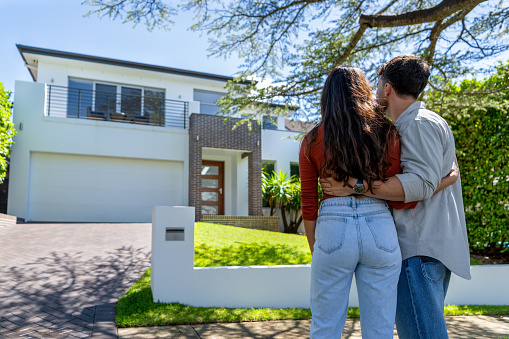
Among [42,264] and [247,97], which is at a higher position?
[247,97]

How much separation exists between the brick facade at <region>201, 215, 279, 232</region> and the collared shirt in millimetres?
11699

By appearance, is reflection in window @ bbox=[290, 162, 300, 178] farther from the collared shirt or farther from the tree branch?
the collared shirt

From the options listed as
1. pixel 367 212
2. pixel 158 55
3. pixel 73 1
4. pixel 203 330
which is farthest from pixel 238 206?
pixel 367 212

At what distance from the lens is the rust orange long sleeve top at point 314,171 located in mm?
1804

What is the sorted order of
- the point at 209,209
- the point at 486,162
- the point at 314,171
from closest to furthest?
the point at 314,171 < the point at 486,162 < the point at 209,209

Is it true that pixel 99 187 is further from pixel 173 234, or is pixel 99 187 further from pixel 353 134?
pixel 353 134

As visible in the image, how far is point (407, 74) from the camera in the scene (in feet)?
6.11

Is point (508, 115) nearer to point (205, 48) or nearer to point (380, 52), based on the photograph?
point (380, 52)

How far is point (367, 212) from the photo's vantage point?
5.66 ft

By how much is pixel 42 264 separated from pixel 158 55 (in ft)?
35.8

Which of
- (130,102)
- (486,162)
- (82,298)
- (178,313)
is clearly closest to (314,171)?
(178,313)

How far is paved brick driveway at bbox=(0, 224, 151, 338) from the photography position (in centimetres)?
385

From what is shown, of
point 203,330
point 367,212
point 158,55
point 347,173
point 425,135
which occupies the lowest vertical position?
point 203,330

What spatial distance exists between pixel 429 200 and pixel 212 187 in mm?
14696
